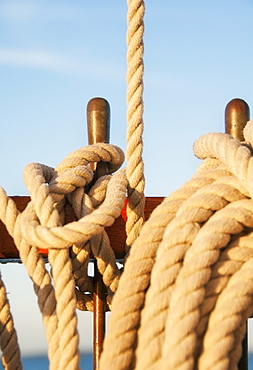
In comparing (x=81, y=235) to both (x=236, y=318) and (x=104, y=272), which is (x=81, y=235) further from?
(x=236, y=318)

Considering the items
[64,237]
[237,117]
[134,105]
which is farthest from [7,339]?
[237,117]

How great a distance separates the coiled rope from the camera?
107 cm

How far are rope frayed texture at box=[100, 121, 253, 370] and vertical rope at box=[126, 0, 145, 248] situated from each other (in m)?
0.27

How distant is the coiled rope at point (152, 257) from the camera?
1.07 metres

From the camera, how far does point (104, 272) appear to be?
5.03 feet

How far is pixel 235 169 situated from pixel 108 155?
0.50 meters

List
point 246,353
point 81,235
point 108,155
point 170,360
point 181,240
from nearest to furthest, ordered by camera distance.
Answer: point 170,360
point 181,240
point 81,235
point 246,353
point 108,155

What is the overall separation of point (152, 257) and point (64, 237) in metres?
0.21

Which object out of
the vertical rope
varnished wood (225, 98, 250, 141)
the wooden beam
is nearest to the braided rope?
the wooden beam

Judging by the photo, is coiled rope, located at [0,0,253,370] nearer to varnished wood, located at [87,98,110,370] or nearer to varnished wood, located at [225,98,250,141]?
varnished wood, located at [87,98,110,370]

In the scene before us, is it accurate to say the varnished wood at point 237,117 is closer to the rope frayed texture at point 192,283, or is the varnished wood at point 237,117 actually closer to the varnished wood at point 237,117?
the varnished wood at point 237,117

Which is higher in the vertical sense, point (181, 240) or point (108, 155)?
point (108, 155)

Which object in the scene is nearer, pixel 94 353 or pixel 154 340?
pixel 154 340

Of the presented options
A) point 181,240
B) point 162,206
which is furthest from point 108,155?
point 181,240
